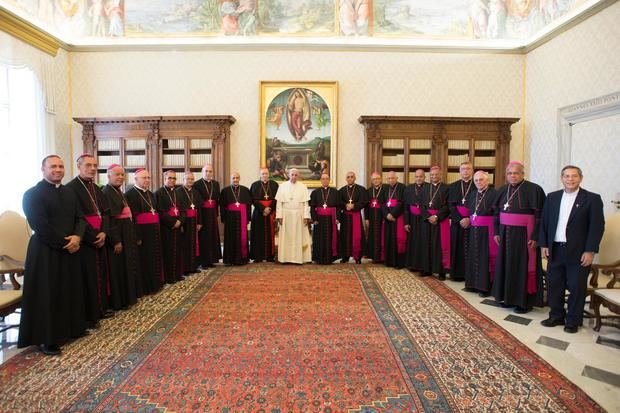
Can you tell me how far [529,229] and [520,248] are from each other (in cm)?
28

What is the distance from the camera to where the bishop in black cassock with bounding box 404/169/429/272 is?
21.7 feet

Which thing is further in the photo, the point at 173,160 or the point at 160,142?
the point at 173,160

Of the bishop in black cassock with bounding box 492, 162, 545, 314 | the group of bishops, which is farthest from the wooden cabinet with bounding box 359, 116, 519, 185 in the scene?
the bishop in black cassock with bounding box 492, 162, 545, 314

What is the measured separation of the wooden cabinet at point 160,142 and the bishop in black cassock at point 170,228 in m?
2.79

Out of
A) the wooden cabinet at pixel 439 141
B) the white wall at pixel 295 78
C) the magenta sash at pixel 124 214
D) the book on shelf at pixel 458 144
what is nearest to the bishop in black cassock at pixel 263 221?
the white wall at pixel 295 78

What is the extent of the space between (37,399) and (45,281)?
1168 millimetres

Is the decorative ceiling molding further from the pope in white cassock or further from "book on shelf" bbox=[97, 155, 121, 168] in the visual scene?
the pope in white cassock

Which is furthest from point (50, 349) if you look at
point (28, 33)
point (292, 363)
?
point (28, 33)

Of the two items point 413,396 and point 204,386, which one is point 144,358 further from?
point 413,396

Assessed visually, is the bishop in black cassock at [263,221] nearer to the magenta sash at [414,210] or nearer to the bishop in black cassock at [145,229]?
the bishop in black cassock at [145,229]

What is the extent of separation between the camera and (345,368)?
3.15 meters

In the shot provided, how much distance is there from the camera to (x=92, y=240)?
3.95 metres

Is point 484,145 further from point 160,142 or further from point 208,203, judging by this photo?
point 160,142

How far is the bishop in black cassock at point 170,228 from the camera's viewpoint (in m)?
6.00
